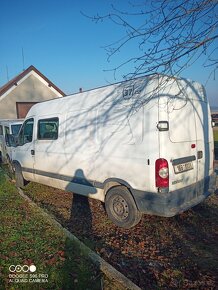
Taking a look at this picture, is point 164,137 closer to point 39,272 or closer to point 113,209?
point 113,209

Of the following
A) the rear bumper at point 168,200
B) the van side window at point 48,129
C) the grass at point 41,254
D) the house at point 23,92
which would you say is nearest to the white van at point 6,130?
the van side window at point 48,129

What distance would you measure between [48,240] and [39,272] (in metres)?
0.83

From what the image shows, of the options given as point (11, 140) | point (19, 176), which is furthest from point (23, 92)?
point (19, 176)

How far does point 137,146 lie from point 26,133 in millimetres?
4144

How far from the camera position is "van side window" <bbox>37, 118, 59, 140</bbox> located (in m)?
5.91

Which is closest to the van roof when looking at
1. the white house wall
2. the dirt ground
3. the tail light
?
the tail light

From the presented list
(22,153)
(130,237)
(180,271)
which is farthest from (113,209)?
(22,153)

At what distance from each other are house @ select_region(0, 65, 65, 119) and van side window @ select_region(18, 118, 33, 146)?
15232mm

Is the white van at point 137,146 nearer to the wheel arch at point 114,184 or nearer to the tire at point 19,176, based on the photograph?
the wheel arch at point 114,184

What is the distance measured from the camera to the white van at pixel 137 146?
3926mm

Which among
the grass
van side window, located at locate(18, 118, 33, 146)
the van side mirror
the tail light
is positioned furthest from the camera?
the van side mirror

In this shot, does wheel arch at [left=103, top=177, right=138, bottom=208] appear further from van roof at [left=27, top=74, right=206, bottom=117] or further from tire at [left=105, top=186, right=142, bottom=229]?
van roof at [left=27, top=74, right=206, bottom=117]

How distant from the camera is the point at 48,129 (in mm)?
6211

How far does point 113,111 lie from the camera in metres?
4.55
